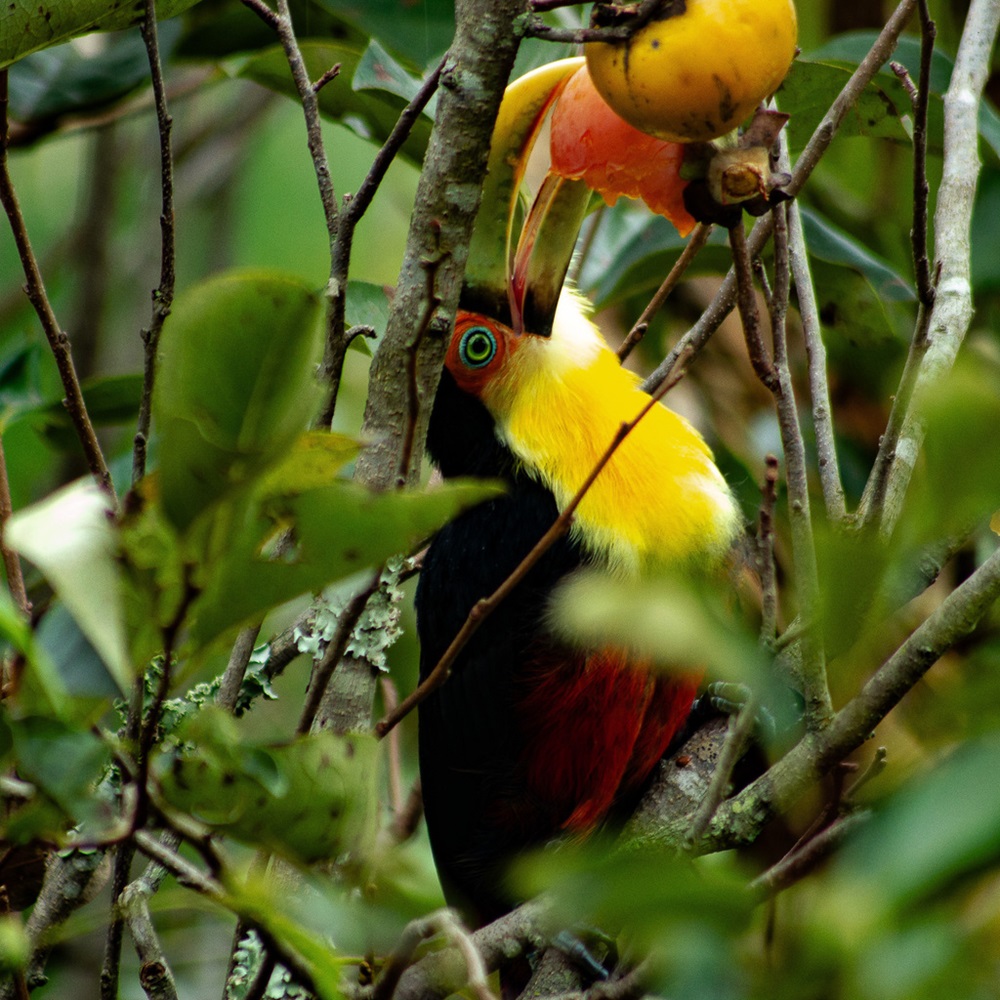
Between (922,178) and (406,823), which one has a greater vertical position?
(922,178)

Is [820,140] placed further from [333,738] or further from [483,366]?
[333,738]

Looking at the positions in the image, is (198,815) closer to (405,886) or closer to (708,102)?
(405,886)

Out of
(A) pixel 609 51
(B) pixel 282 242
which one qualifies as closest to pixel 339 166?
(B) pixel 282 242

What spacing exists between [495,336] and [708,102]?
3.19 feet

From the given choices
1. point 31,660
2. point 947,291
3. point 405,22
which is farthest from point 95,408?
point 31,660

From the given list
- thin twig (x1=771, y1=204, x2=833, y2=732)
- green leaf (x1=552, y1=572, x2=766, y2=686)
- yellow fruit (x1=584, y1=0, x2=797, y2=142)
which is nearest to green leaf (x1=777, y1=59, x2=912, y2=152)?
thin twig (x1=771, y1=204, x2=833, y2=732)

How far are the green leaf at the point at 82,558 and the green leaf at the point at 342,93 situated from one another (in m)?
1.43

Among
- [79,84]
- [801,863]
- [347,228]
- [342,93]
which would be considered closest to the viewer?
[801,863]

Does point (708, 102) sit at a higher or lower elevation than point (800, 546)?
higher

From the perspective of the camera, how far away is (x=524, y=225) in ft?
6.25

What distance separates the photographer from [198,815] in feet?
2.76

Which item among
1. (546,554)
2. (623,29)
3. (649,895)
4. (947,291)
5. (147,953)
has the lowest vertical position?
(546,554)

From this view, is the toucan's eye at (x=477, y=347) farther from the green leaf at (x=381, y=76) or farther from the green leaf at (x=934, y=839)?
the green leaf at (x=934, y=839)

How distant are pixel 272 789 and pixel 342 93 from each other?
157cm
